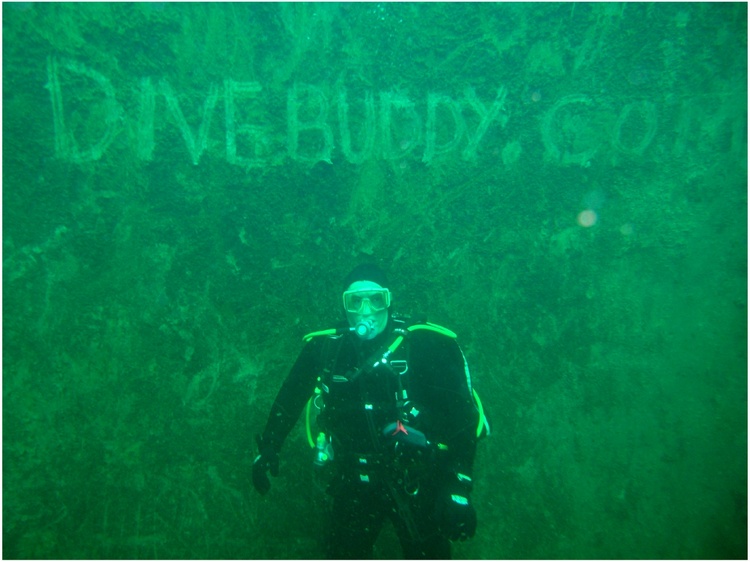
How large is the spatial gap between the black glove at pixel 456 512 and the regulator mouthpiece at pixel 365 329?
1.09 meters

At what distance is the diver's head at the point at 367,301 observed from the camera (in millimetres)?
2777

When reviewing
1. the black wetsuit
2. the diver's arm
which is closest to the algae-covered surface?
the diver's arm

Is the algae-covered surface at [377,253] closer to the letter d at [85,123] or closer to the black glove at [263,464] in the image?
the letter d at [85,123]

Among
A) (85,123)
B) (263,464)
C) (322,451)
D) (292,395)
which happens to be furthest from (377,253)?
(85,123)

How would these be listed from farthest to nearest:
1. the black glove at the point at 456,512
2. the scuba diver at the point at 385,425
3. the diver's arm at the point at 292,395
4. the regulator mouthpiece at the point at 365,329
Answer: the diver's arm at the point at 292,395, the regulator mouthpiece at the point at 365,329, the scuba diver at the point at 385,425, the black glove at the point at 456,512

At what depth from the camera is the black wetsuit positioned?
256 centimetres

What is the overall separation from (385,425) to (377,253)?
136cm

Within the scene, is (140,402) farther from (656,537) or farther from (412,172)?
(656,537)

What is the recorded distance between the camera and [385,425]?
8.75 ft

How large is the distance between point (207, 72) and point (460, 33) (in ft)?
6.73

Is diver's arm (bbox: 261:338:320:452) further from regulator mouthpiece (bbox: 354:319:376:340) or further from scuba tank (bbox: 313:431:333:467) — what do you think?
regulator mouthpiece (bbox: 354:319:376:340)

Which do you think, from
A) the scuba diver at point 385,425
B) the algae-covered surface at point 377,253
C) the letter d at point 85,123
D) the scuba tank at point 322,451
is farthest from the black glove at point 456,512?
the letter d at point 85,123

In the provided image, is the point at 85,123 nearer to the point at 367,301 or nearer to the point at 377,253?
the point at 377,253

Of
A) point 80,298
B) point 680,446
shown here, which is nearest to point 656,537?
point 680,446
